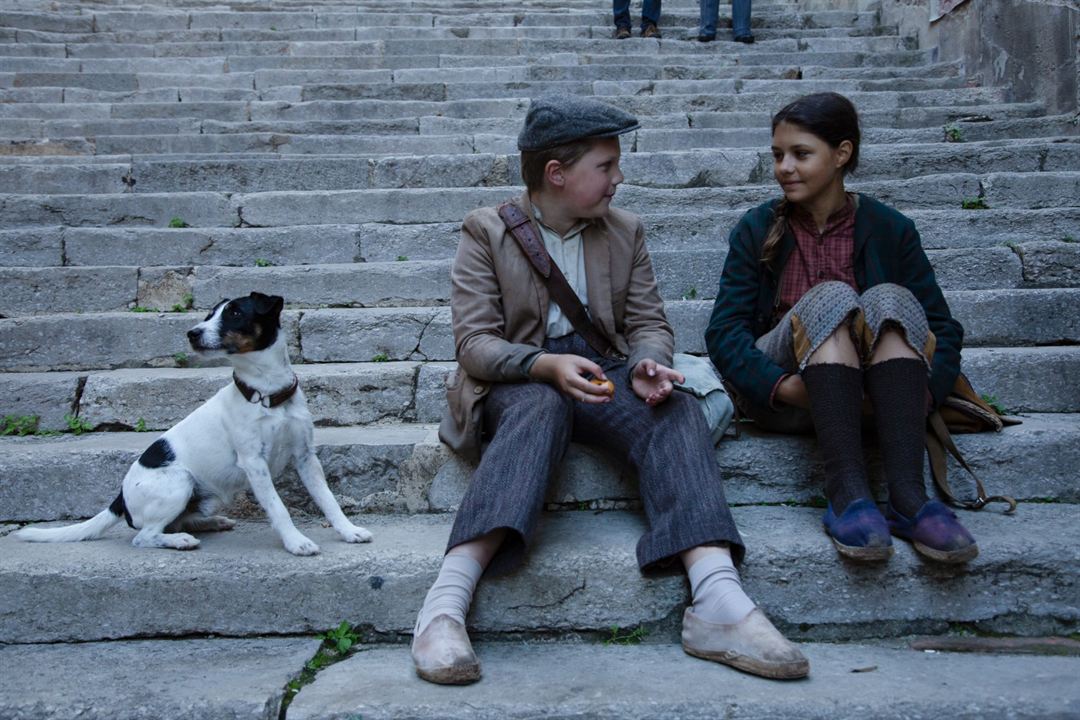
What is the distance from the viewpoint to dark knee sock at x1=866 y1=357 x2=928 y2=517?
8.38ft

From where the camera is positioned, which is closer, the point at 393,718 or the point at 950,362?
the point at 393,718

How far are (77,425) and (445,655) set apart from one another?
2041 mm

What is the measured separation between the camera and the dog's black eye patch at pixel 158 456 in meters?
2.80

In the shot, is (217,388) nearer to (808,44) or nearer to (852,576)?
(852,576)

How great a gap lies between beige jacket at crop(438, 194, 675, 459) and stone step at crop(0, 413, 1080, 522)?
22cm

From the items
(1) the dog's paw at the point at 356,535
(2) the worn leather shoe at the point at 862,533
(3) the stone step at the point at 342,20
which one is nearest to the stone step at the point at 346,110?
(3) the stone step at the point at 342,20

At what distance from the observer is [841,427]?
2.58m

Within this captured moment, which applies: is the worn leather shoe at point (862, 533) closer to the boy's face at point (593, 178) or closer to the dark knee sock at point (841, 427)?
the dark knee sock at point (841, 427)

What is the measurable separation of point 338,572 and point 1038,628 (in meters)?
1.92

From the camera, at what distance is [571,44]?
8.18 metres

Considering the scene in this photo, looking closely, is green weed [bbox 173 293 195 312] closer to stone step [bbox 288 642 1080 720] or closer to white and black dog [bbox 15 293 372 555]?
white and black dog [bbox 15 293 372 555]

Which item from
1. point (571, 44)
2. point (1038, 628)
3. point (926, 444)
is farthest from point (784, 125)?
point (571, 44)

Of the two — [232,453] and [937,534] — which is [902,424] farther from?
[232,453]

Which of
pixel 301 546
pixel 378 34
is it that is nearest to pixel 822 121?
pixel 301 546
